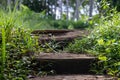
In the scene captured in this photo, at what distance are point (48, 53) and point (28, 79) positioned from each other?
2.48 ft

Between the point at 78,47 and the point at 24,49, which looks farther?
the point at 78,47

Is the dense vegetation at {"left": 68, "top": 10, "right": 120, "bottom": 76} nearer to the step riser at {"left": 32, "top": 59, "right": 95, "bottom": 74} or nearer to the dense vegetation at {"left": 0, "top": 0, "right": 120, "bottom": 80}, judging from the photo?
the dense vegetation at {"left": 0, "top": 0, "right": 120, "bottom": 80}

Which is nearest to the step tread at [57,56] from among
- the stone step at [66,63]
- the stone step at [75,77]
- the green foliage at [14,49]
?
the stone step at [66,63]

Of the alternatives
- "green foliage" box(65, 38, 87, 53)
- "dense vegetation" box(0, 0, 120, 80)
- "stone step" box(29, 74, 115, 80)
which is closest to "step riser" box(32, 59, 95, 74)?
"dense vegetation" box(0, 0, 120, 80)

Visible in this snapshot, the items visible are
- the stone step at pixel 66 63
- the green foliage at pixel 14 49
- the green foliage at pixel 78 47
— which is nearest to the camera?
the green foliage at pixel 14 49

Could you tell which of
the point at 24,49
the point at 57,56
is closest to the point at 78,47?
the point at 57,56

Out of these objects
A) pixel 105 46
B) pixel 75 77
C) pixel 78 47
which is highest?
pixel 105 46

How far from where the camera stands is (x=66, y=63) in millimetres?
3113

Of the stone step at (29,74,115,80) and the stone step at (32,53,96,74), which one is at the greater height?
the stone step at (32,53,96,74)

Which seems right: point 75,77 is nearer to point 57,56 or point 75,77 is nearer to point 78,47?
point 57,56

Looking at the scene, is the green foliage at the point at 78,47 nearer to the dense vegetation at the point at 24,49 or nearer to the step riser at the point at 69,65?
the dense vegetation at the point at 24,49

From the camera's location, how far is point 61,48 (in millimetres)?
3961

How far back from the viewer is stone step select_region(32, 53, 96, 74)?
3.07 m

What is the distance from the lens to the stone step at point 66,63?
3.07 metres
